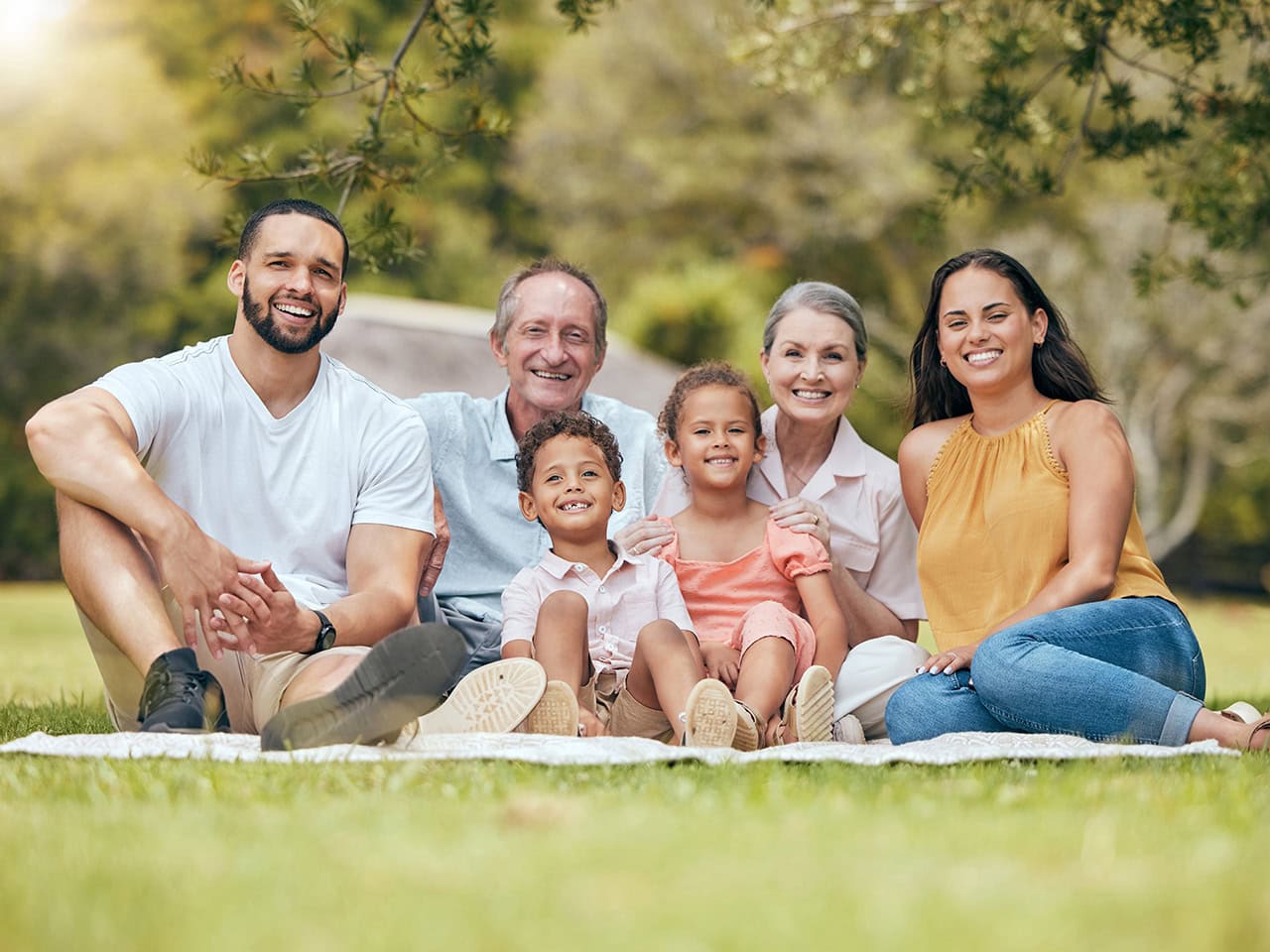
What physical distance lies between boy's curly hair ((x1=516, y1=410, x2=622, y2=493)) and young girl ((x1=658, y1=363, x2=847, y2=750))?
0.90ft

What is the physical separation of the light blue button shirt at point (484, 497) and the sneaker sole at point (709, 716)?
1.37m

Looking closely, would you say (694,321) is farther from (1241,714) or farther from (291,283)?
(1241,714)

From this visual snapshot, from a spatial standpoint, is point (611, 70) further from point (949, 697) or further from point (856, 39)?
point (949, 697)

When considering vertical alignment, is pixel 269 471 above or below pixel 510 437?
below

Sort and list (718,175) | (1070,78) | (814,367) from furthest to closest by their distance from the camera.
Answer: (718,175) < (1070,78) < (814,367)

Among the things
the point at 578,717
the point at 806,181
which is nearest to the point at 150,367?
Answer: the point at 578,717

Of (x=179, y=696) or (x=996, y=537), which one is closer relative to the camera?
(x=179, y=696)

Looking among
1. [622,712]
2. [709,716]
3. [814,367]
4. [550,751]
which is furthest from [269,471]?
[814,367]

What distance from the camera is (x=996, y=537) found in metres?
4.34

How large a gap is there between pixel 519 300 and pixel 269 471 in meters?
1.26

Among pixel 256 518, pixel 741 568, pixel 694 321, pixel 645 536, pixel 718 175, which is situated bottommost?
pixel 741 568

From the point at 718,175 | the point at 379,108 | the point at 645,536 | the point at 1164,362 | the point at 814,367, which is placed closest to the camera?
the point at 645,536

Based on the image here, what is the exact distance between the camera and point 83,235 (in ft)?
69.9

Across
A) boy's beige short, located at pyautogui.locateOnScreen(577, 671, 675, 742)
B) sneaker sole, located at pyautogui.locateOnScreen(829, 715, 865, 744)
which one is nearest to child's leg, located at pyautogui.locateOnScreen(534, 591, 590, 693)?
boy's beige short, located at pyautogui.locateOnScreen(577, 671, 675, 742)
